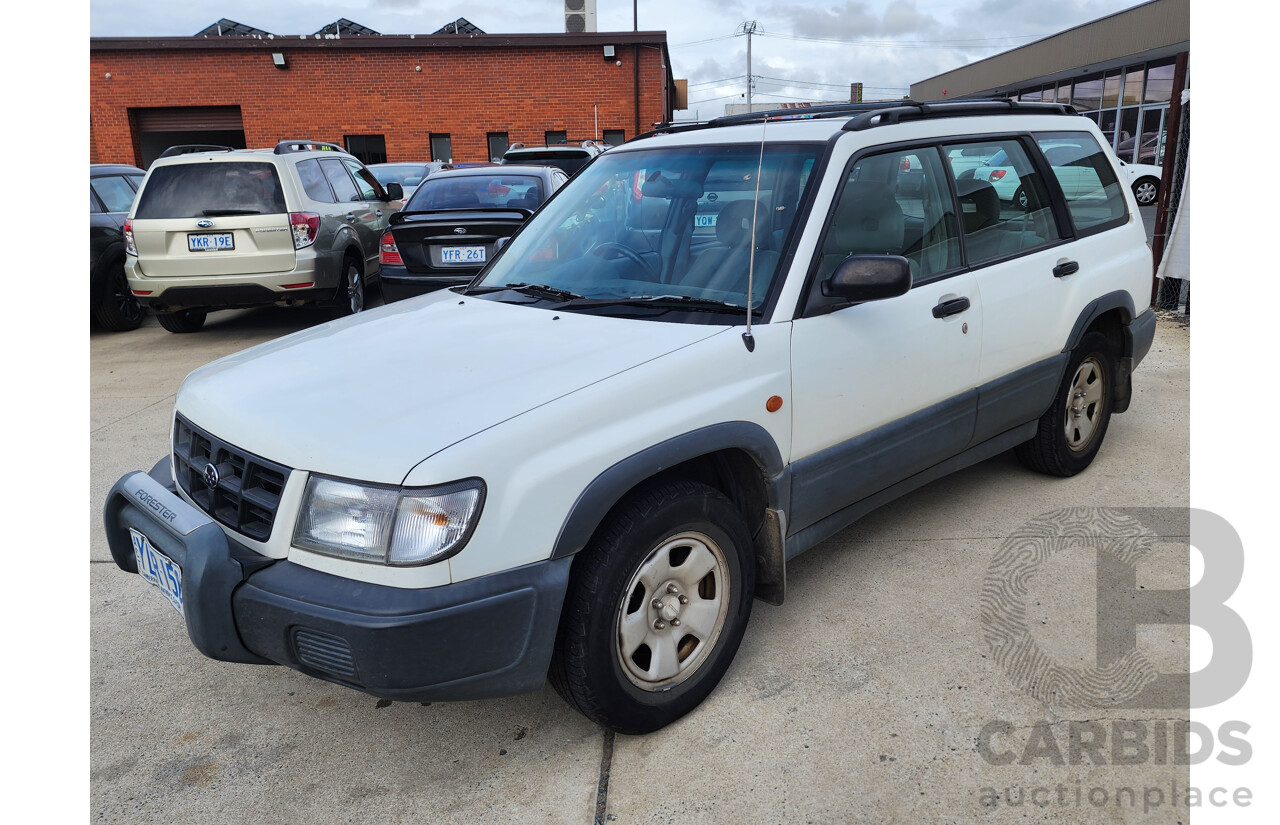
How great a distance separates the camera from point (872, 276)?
279 centimetres

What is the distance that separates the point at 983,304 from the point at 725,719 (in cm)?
197

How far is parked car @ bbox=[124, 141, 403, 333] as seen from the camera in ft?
26.1

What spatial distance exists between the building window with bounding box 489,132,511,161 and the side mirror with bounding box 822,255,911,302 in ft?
77.9

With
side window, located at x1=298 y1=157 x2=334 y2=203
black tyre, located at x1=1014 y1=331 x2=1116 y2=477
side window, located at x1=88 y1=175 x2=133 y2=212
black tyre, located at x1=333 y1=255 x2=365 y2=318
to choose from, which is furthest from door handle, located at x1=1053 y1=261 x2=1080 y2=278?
side window, located at x1=88 y1=175 x2=133 y2=212

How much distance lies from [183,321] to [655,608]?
27.4ft

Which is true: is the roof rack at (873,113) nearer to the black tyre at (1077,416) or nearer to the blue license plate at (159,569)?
the black tyre at (1077,416)

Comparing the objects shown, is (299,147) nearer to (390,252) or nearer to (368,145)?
(390,252)

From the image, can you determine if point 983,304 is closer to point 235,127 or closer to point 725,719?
point 725,719

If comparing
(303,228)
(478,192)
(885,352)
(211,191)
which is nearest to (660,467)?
(885,352)

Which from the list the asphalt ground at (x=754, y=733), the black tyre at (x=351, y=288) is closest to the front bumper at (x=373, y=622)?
the asphalt ground at (x=754, y=733)

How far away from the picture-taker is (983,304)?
3.57 meters

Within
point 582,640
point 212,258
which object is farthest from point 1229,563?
point 212,258

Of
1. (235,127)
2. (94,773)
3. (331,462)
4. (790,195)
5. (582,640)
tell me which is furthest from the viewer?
(235,127)

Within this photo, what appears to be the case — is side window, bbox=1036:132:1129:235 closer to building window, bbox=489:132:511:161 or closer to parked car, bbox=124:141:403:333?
parked car, bbox=124:141:403:333
